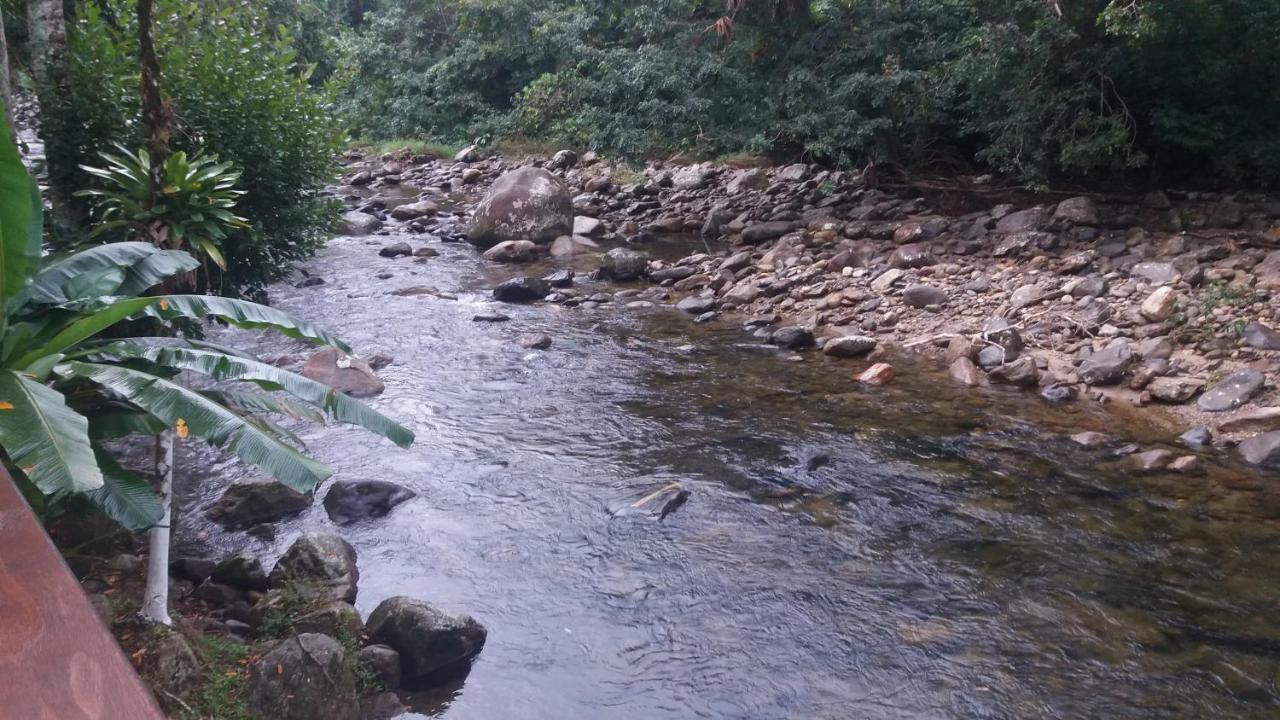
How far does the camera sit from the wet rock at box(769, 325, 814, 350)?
10.8m

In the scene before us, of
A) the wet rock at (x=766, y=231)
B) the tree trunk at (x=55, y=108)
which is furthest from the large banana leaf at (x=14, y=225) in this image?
the wet rock at (x=766, y=231)

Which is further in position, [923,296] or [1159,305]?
[923,296]

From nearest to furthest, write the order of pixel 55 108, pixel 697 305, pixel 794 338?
pixel 55 108 → pixel 794 338 → pixel 697 305

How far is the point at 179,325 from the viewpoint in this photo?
6.52 m

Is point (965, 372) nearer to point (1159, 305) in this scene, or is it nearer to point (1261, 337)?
point (1159, 305)

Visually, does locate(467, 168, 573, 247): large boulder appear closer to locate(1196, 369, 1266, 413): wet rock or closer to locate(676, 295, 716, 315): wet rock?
locate(676, 295, 716, 315): wet rock

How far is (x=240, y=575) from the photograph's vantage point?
5277 millimetres

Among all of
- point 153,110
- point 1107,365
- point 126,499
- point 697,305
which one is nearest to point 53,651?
point 126,499

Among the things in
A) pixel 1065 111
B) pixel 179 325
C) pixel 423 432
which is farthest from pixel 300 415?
pixel 1065 111

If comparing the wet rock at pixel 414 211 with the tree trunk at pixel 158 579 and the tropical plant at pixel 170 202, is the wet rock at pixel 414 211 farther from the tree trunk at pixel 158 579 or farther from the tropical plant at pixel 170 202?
the tree trunk at pixel 158 579

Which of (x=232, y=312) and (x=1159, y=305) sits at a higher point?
(x=232, y=312)

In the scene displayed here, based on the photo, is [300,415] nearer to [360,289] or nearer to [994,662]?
[994,662]

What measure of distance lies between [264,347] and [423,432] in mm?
3042

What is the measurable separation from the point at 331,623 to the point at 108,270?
2.10m
